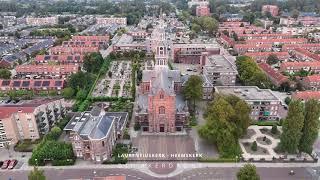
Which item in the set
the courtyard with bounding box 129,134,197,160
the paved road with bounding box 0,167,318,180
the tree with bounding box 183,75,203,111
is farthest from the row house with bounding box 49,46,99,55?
the paved road with bounding box 0,167,318,180

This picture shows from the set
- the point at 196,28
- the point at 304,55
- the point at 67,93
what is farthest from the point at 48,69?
the point at 304,55

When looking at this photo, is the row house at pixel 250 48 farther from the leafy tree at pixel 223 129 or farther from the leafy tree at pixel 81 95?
the leafy tree at pixel 81 95

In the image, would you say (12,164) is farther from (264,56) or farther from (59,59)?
(264,56)

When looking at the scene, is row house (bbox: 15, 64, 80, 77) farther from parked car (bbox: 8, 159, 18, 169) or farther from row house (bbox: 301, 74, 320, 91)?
row house (bbox: 301, 74, 320, 91)

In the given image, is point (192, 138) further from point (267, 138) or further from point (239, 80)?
point (239, 80)

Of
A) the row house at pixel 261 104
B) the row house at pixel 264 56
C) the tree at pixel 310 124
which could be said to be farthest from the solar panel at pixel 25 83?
the row house at pixel 264 56

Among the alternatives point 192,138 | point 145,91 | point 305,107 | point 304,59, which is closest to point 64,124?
point 145,91

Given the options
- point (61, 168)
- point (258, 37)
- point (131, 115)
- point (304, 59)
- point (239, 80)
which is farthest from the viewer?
point (258, 37)
